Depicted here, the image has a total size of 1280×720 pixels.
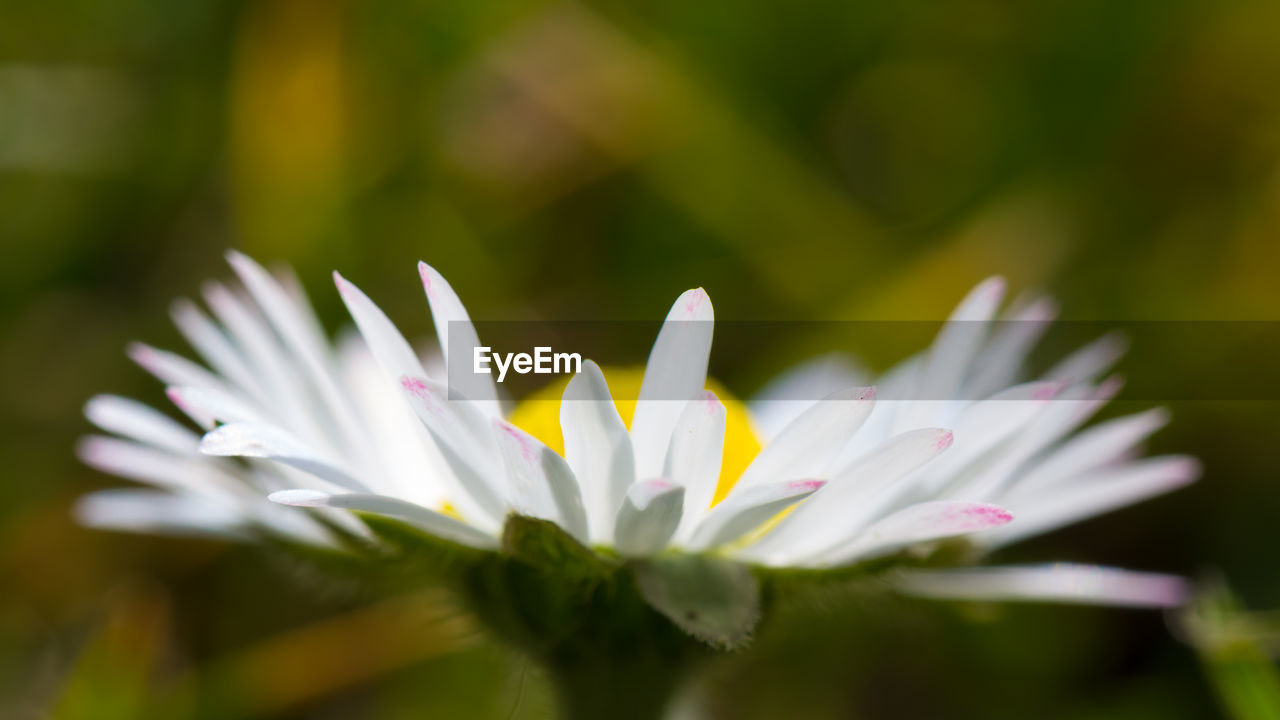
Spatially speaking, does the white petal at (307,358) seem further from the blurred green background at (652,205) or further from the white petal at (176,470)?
the blurred green background at (652,205)

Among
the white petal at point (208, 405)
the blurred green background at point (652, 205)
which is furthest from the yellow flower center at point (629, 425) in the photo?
the blurred green background at point (652, 205)

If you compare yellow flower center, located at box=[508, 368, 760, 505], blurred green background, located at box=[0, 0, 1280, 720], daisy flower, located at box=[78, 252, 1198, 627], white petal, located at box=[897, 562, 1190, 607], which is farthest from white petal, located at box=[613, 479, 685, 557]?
blurred green background, located at box=[0, 0, 1280, 720]

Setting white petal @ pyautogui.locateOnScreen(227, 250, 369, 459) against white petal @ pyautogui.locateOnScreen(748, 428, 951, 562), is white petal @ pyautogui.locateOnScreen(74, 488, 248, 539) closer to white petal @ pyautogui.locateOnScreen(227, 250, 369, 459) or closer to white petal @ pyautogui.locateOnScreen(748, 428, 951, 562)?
white petal @ pyautogui.locateOnScreen(227, 250, 369, 459)

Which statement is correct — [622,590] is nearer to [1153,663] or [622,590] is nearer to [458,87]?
[1153,663]

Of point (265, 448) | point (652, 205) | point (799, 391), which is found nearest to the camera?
point (265, 448)

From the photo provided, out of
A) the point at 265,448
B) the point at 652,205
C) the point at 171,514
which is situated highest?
the point at 652,205

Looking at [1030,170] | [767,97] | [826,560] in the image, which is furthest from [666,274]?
[826,560]

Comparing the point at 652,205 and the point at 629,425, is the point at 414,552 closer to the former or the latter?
the point at 629,425

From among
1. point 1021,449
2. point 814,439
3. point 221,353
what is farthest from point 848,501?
point 221,353
